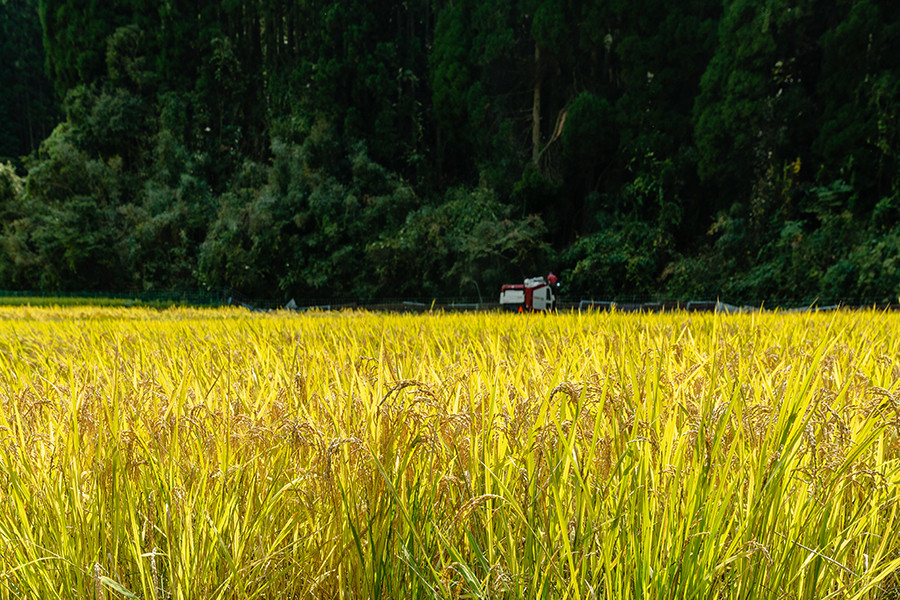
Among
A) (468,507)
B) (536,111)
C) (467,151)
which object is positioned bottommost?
(468,507)

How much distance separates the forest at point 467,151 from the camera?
13328 millimetres

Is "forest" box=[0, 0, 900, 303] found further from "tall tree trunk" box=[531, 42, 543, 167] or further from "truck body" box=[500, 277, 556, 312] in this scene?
"truck body" box=[500, 277, 556, 312]

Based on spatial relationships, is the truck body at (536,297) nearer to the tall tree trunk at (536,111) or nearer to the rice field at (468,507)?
the tall tree trunk at (536,111)

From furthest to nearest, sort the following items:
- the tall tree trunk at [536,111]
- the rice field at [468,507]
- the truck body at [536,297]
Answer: the tall tree trunk at [536,111] → the truck body at [536,297] → the rice field at [468,507]

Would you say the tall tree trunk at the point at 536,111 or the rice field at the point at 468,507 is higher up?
the tall tree trunk at the point at 536,111

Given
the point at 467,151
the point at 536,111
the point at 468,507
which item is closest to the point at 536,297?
the point at 536,111

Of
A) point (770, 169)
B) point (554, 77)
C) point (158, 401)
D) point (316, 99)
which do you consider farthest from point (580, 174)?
point (158, 401)

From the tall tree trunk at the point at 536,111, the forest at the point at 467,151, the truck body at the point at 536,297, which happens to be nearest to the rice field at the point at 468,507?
the truck body at the point at 536,297

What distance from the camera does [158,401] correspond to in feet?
5.91

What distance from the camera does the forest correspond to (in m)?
13.3

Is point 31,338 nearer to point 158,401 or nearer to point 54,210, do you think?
point 158,401

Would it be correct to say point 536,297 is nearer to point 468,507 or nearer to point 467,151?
point 467,151

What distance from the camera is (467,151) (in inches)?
781

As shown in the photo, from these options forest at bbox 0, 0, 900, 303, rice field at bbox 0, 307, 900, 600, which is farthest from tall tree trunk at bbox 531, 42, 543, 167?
rice field at bbox 0, 307, 900, 600
